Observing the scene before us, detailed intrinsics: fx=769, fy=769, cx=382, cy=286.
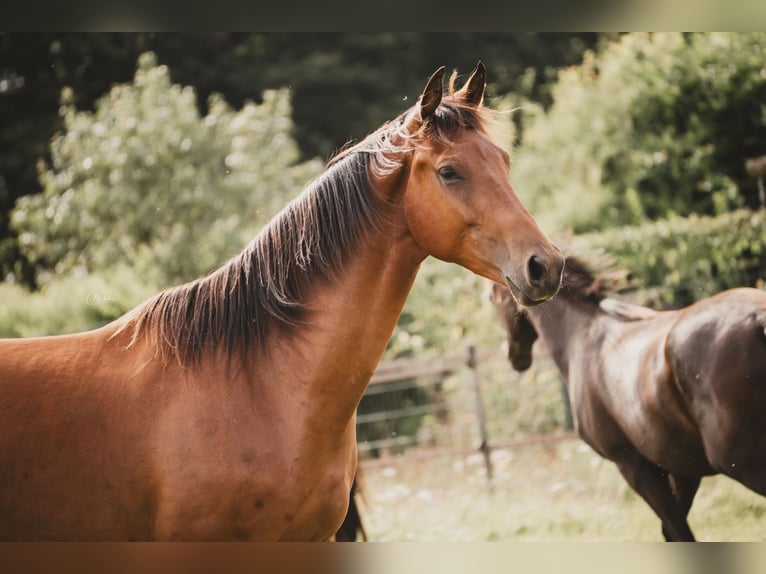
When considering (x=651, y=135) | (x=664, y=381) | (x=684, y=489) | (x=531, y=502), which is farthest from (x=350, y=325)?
(x=651, y=135)

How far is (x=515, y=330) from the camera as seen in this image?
3.81m

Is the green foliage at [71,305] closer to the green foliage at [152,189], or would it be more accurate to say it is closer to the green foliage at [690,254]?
the green foliage at [152,189]

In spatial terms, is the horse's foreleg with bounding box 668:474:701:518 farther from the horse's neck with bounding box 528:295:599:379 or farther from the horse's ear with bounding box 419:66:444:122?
the horse's ear with bounding box 419:66:444:122

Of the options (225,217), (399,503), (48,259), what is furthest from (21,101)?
(399,503)

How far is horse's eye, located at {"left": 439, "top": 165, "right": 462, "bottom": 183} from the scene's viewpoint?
192 centimetres

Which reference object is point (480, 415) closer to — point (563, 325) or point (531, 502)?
point (531, 502)

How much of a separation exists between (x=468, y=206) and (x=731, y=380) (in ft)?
4.22

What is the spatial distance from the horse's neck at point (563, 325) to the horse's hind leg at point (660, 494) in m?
0.56

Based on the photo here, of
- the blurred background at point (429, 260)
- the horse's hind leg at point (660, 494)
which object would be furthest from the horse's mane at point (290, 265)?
the blurred background at point (429, 260)

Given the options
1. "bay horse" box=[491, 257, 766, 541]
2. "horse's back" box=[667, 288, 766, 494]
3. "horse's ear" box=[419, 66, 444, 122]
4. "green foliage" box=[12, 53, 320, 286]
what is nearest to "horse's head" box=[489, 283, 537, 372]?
"bay horse" box=[491, 257, 766, 541]

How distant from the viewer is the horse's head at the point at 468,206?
1858 millimetres

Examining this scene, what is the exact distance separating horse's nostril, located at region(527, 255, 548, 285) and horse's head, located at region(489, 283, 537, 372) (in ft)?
6.02
